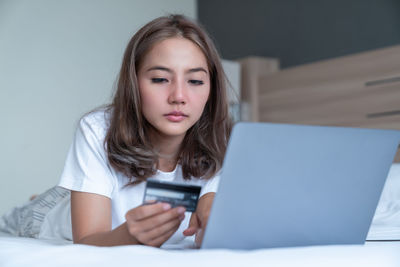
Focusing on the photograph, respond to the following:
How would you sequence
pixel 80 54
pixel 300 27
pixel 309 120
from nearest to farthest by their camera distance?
pixel 309 120 → pixel 300 27 → pixel 80 54

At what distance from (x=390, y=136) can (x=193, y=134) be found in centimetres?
71

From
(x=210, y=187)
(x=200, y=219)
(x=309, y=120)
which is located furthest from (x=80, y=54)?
(x=200, y=219)

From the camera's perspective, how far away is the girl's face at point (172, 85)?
1285mm

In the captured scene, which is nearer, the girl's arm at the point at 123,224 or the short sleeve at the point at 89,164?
the girl's arm at the point at 123,224

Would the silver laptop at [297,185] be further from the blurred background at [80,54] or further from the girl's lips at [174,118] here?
the blurred background at [80,54]

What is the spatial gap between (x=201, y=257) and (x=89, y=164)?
0.56m

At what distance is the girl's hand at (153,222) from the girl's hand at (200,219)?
0.53ft

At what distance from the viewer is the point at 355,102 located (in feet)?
10.1

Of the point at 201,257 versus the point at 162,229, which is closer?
the point at 201,257

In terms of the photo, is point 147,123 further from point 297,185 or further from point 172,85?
point 297,185

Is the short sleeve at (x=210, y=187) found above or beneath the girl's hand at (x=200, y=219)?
above

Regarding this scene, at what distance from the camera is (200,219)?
3.94 feet

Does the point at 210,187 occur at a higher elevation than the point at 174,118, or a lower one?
lower

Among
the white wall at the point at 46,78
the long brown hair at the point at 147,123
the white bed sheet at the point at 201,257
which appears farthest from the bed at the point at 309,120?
the white wall at the point at 46,78
